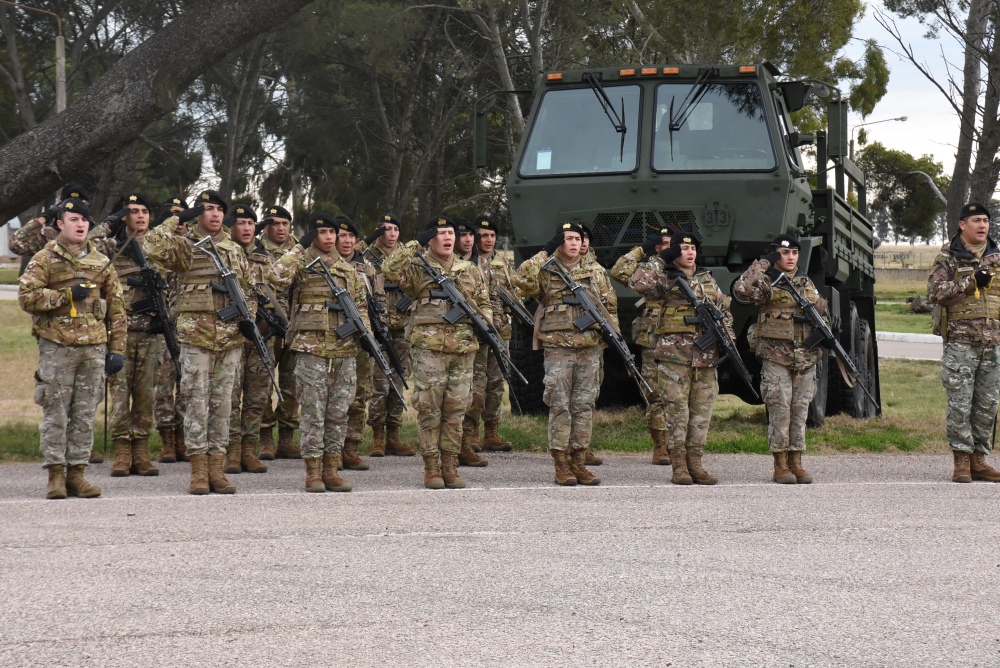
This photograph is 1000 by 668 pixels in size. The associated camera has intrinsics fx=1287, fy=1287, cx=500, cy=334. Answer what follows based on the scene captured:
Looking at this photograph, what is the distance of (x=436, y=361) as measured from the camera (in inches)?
336

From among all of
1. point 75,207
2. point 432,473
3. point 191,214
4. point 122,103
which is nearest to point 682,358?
point 432,473

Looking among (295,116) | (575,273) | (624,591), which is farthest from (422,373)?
(295,116)

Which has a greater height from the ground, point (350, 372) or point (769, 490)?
point (350, 372)

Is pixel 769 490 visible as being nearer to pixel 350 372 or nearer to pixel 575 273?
pixel 575 273

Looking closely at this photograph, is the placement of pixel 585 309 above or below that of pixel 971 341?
above

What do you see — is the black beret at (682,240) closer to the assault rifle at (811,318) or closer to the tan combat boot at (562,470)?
the assault rifle at (811,318)

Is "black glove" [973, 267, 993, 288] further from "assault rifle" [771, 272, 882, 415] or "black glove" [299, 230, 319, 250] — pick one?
"black glove" [299, 230, 319, 250]

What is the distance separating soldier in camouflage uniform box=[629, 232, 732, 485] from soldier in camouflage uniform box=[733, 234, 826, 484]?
293 mm

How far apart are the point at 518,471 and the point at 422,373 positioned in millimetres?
1342

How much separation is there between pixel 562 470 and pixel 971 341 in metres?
3.00

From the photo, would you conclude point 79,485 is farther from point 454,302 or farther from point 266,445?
point 454,302

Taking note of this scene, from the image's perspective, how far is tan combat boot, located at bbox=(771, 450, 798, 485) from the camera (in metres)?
8.79

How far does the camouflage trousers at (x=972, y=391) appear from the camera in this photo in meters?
8.95

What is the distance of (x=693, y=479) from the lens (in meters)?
8.88
